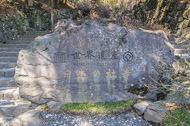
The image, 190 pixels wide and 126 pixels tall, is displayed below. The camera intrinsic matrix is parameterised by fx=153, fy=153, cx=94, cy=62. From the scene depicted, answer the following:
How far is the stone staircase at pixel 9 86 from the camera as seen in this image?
329cm

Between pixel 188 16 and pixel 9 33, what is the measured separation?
853 centimetres

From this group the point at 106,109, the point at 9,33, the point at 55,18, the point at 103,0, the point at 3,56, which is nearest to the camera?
the point at 106,109

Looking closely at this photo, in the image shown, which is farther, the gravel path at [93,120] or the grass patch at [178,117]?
the gravel path at [93,120]

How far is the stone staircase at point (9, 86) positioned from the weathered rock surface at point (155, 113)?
98.4 inches

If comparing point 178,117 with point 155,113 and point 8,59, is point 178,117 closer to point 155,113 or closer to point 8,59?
point 155,113

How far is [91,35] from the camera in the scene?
3361 mm

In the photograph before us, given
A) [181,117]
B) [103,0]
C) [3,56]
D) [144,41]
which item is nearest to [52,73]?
[144,41]

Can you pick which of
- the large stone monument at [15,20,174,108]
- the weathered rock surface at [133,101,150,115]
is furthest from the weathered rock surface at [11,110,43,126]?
the weathered rock surface at [133,101,150,115]

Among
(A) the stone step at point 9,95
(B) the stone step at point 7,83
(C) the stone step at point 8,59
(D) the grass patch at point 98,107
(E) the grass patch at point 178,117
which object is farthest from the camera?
(C) the stone step at point 8,59

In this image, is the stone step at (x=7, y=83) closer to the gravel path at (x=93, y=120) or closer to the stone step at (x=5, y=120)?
the stone step at (x=5, y=120)

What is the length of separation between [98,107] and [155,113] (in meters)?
1.15

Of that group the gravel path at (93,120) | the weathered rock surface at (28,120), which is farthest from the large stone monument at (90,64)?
the weathered rock surface at (28,120)

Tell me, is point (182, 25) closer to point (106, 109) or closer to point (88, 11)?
→ point (88, 11)

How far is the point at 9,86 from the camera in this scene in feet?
14.1
